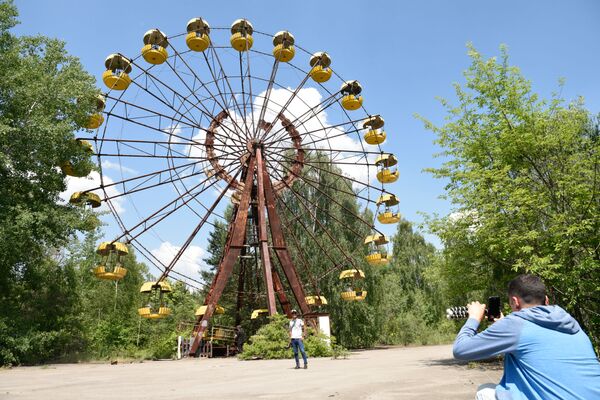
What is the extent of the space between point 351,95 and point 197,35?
7.49 metres

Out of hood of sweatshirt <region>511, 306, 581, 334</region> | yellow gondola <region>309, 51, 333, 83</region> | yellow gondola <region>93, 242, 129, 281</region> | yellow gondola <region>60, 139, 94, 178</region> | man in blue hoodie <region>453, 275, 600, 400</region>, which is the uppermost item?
yellow gondola <region>309, 51, 333, 83</region>

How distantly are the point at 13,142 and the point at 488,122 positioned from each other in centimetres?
1462

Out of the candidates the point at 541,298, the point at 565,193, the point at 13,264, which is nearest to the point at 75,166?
the point at 13,264

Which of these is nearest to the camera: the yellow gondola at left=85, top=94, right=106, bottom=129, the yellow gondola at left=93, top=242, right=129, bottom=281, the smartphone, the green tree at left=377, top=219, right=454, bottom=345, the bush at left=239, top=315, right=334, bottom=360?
the smartphone

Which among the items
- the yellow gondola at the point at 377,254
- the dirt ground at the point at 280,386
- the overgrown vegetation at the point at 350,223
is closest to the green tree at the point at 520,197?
the overgrown vegetation at the point at 350,223

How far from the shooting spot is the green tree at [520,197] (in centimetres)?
955

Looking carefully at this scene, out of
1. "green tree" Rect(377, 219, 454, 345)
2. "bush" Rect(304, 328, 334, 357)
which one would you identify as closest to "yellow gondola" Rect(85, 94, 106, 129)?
"bush" Rect(304, 328, 334, 357)

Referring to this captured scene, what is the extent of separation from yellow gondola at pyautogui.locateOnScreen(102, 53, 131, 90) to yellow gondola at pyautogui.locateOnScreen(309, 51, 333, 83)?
812 cm

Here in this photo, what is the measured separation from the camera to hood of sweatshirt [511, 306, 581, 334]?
2199mm

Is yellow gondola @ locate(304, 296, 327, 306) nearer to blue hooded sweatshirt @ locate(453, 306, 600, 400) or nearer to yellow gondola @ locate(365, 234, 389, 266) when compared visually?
yellow gondola @ locate(365, 234, 389, 266)

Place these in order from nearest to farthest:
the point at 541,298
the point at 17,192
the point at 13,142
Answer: the point at 541,298 < the point at 13,142 < the point at 17,192

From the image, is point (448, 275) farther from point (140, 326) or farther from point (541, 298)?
point (140, 326)

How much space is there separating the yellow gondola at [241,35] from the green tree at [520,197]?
9570 millimetres

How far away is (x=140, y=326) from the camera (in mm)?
27266
